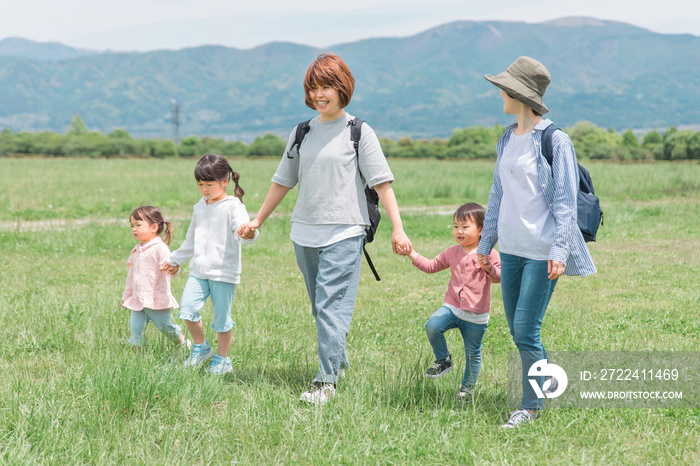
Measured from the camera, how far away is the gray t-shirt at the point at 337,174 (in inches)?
162

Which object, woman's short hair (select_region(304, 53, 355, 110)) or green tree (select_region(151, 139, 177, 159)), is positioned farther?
green tree (select_region(151, 139, 177, 159))

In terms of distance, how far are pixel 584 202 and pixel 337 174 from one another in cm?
147

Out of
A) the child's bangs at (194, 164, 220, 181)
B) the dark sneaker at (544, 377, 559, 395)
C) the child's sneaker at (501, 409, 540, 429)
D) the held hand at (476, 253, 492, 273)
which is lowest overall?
the child's sneaker at (501, 409, 540, 429)

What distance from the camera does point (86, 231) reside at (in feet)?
41.2

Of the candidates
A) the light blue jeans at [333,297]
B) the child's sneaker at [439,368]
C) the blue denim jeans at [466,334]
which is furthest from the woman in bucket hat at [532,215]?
the light blue jeans at [333,297]

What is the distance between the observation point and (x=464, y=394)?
4.18 m

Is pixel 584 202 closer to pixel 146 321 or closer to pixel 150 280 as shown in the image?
pixel 150 280

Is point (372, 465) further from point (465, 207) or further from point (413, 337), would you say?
point (413, 337)

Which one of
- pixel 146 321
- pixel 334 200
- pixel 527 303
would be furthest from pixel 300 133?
pixel 146 321

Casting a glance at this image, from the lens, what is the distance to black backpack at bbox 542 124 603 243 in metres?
3.58

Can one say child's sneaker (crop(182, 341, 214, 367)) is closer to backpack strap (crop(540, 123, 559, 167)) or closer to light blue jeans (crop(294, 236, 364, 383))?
light blue jeans (crop(294, 236, 364, 383))

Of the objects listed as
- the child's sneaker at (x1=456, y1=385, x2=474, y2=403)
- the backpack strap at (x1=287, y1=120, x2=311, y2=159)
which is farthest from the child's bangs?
the child's sneaker at (x1=456, y1=385, x2=474, y2=403)

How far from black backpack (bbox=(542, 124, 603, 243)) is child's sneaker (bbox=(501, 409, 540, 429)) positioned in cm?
106

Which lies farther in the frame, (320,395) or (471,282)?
(471,282)
